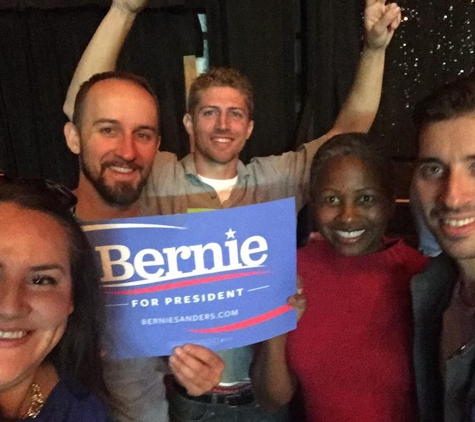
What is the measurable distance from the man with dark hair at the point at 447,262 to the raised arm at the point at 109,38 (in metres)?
0.76

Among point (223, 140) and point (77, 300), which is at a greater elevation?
point (223, 140)

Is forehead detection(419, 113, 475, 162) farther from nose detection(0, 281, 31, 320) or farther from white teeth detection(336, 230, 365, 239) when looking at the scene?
nose detection(0, 281, 31, 320)

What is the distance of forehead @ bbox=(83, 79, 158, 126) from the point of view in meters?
1.04

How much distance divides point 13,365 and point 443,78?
1.93 meters

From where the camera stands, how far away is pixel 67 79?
1.95m

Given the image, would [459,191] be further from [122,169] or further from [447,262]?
[122,169]

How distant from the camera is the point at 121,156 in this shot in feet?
3.33

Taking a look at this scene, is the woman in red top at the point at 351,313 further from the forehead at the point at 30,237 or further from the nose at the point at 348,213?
the forehead at the point at 30,237

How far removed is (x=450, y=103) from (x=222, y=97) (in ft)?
2.06

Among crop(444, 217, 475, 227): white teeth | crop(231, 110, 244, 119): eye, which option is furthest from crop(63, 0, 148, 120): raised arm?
crop(444, 217, 475, 227): white teeth

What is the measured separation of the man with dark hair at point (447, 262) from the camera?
0.80 m

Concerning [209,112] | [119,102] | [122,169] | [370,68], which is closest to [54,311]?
[122,169]

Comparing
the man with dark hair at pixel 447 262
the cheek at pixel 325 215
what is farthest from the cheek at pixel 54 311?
the man with dark hair at pixel 447 262

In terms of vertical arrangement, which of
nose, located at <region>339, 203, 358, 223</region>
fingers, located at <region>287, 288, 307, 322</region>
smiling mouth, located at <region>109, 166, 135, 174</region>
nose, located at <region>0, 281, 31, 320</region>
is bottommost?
fingers, located at <region>287, 288, 307, 322</region>
